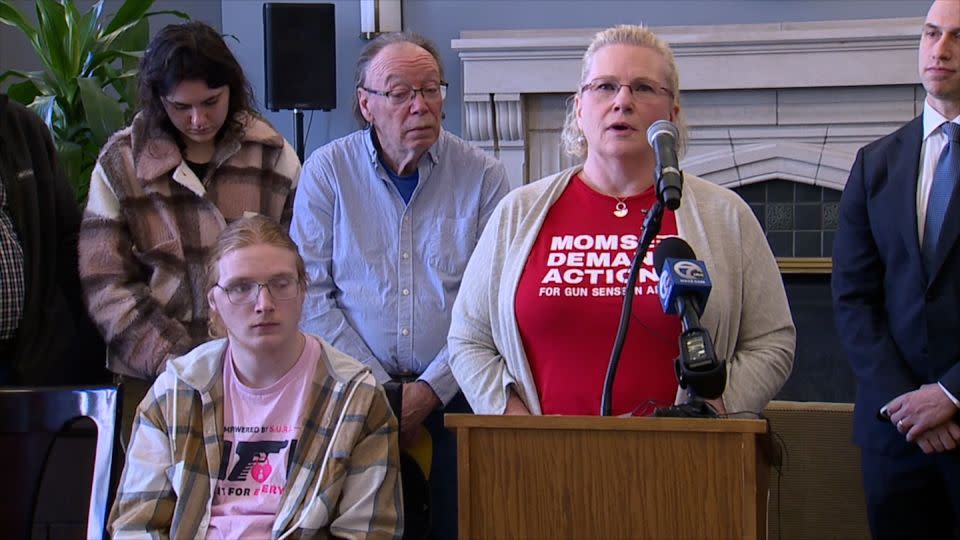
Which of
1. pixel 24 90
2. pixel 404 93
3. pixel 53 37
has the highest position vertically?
pixel 53 37

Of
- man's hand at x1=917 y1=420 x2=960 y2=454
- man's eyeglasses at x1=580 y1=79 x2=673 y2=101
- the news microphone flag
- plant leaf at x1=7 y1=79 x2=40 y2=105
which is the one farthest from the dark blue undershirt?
plant leaf at x1=7 y1=79 x2=40 y2=105

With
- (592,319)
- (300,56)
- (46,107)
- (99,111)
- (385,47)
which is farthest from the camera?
(300,56)

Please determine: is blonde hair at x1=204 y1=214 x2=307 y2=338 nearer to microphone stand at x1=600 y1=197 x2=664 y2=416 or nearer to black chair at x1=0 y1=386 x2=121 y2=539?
black chair at x1=0 y1=386 x2=121 y2=539

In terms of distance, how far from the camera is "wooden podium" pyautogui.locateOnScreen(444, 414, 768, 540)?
1578 millimetres

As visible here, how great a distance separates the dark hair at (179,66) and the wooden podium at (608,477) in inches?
47.8

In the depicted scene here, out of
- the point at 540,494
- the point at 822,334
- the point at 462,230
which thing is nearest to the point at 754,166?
the point at 822,334

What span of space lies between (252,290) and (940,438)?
134 cm

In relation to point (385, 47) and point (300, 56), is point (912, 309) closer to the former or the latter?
point (385, 47)

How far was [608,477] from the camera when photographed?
1.61 m

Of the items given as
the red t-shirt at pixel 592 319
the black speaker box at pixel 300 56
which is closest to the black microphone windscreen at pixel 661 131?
the red t-shirt at pixel 592 319

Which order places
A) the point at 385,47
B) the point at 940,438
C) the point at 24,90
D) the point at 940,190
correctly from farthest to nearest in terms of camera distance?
the point at 24,90
the point at 385,47
the point at 940,190
the point at 940,438

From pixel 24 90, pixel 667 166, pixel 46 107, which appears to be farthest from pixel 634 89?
pixel 24 90

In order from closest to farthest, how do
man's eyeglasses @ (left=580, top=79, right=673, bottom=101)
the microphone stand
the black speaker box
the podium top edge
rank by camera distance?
the podium top edge
the microphone stand
man's eyeglasses @ (left=580, top=79, right=673, bottom=101)
the black speaker box

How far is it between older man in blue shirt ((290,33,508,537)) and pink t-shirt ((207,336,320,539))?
0.40 m
